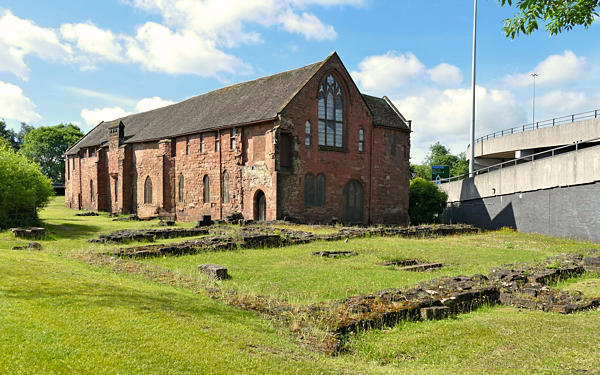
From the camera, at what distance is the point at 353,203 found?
3581 centimetres

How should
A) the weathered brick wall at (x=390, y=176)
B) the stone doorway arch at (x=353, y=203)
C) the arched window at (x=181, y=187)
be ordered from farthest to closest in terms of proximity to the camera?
1. the arched window at (x=181, y=187)
2. the weathered brick wall at (x=390, y=176)
3. the stone doorway arch at (x=353, y=203)

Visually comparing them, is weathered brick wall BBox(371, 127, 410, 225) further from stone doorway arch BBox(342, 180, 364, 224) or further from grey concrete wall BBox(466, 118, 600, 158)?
grey concrete wall BBox(466, 118, 600, 158)

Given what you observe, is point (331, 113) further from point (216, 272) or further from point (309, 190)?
point (216, 272)

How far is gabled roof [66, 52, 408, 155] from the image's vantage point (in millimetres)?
33750

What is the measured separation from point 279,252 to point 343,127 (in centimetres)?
1827

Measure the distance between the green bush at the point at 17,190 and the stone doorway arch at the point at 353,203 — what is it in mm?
Answer: 21296

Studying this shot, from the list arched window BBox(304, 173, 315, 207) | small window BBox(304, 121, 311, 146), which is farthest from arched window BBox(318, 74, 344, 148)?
arched window BBox(304, 173, 315, 207)

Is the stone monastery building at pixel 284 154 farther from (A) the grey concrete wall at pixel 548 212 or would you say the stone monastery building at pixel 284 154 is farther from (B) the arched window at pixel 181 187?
(A) the grey concrete wall at pixel 548 212

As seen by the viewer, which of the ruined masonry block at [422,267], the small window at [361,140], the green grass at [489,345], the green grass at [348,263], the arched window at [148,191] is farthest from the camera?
the arched window at [148,191]

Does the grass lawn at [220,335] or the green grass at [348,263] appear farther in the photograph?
the green grass at [348,263]

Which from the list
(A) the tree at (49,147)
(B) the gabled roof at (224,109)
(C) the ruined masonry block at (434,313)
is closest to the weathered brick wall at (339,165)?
(B) the gabled roof at (224,109)

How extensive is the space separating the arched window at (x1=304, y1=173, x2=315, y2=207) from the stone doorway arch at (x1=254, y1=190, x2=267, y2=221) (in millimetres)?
3086

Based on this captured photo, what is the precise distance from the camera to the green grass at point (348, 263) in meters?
12.1

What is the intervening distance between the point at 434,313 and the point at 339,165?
1013 inches
